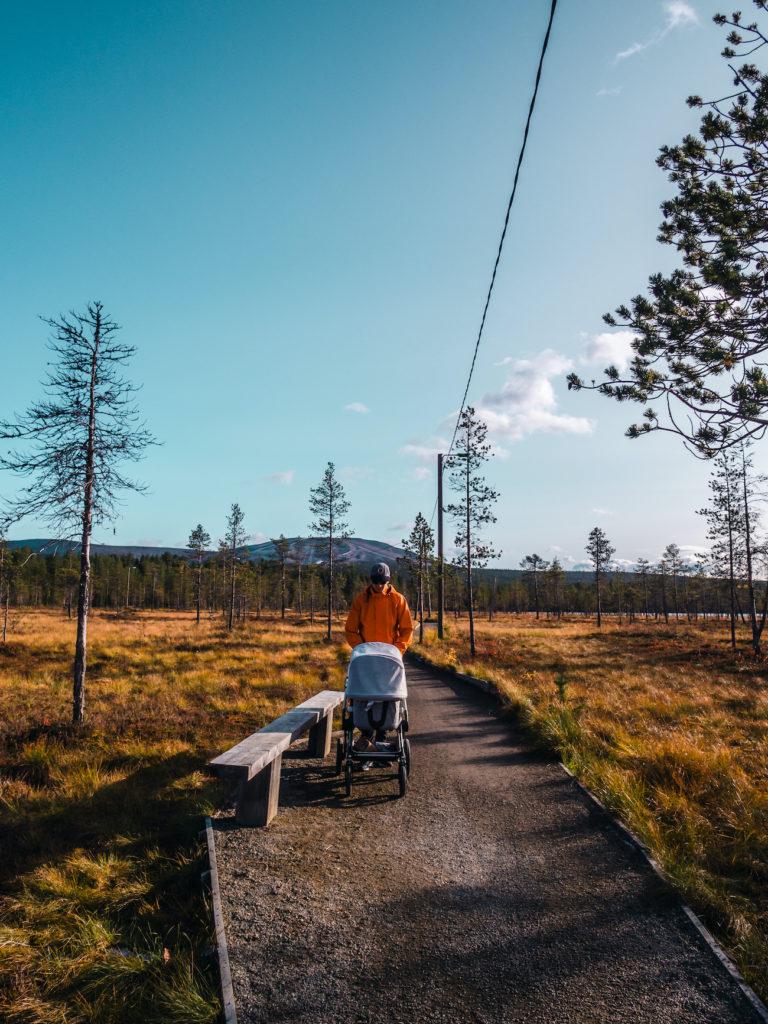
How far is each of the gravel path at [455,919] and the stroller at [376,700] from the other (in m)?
0.46

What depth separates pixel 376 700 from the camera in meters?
6.01

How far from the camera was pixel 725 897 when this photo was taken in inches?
157

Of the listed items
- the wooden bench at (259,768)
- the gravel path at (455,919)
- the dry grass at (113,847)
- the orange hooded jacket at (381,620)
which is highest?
the orange hooded jacket at (381,620)

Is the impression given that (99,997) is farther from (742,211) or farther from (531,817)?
(742,211)

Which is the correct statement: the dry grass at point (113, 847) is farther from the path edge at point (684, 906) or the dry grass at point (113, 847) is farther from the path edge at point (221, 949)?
the path edge at point (684, 906)

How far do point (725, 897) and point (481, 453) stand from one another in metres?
26.8

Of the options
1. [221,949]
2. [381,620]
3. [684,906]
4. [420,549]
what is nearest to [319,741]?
[381,620]

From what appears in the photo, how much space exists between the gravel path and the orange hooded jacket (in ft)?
5.73

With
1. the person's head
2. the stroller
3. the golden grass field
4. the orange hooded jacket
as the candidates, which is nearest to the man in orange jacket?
the orange hooded jacket

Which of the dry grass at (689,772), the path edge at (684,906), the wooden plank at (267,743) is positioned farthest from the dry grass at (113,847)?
the dry grass at (689,772)

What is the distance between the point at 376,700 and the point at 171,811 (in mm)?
2703

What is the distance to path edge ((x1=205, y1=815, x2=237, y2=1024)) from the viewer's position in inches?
114

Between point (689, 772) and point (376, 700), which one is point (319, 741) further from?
point (689, 772)

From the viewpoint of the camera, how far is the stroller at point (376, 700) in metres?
5.98
